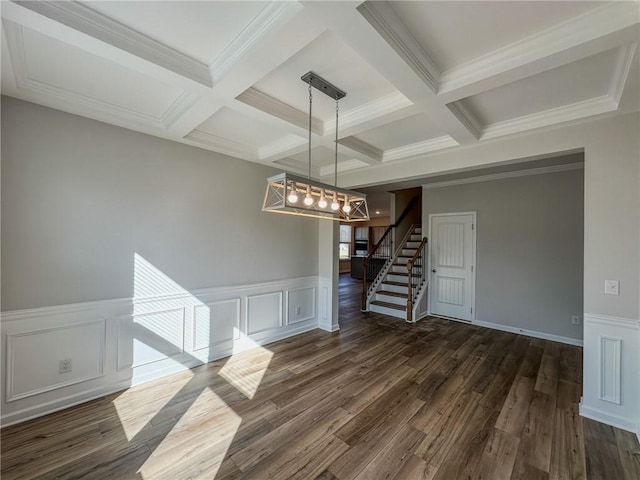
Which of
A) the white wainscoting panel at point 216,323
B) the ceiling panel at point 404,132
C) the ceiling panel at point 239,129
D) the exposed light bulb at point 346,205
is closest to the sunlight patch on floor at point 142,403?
the white wainscoting panel at point 216,323

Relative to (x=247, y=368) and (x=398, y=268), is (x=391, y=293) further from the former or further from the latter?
(x=247, y=368)

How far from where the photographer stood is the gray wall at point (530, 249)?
4.18 m

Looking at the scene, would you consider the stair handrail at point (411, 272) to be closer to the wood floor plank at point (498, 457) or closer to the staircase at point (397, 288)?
the staircase at point (397, 288)

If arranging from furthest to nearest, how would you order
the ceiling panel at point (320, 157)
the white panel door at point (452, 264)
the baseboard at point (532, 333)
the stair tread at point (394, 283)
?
the stair tread at point (394, 283), the white panel door at point (452, 264), the baseboard at point (532, 333), the ceiling panel at point (320, 157)

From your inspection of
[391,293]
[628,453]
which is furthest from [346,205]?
[391,293]

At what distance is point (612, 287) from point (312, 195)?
2.84 meters

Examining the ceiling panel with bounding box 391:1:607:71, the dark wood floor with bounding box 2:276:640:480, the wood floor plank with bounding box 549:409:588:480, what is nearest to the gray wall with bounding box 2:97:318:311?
the dark wood floor with bounding box 2:276:640:480

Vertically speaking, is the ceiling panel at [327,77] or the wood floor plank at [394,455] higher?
the ceiling panel at [327,77]

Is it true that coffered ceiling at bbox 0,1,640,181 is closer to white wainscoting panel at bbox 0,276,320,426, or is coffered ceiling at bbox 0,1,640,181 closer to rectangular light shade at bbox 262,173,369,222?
rectangular light shade at bbox 262,173,369,222

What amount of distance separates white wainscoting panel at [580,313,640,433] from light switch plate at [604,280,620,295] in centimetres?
23

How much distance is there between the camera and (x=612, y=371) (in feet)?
7.86

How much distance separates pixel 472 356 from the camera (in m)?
3.71

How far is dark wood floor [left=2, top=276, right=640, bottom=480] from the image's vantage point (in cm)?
186

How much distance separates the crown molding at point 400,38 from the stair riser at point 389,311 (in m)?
4.43
